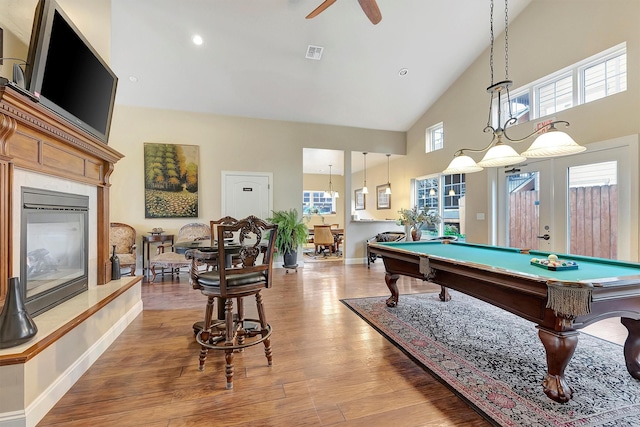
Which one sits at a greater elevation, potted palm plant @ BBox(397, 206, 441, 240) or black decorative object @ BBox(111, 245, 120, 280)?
potted palm plant @ BBox(397, 206, 441, 240)

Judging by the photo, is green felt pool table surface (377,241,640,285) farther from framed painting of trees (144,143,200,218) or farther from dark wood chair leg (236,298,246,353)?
framed painting of trees (144,143,200,218)

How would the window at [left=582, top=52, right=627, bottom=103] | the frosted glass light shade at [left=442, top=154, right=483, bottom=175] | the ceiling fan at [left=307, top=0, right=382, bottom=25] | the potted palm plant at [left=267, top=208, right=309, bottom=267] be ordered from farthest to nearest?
1. the potted palm plant at [left=267, top=208, right=309, bottom=267]
2. the window at [left=582, top=52, right=627, bottom=103]
3. the frosted glass light shade at [left=442, top=154, right=483, bottom=175]
4. the ceiling fan at [left=307, top=0, right=382, bottom=25]

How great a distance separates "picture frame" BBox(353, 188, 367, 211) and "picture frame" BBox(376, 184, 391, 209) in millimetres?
1162

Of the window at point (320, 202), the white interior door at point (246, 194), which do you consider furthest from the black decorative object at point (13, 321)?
the window at point (320, 202)

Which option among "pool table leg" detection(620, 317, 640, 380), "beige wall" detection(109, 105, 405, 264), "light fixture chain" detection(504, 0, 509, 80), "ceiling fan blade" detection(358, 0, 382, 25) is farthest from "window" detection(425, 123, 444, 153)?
"pool table leg" detection(620, 317, 640, 380)

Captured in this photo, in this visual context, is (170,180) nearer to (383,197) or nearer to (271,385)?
(271,385)

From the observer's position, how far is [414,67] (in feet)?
17.2

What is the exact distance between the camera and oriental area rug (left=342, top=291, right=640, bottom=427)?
1614 mm

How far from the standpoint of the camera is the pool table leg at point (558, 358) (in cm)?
168

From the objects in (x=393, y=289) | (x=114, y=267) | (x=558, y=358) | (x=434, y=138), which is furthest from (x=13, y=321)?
(x=434, y=138)

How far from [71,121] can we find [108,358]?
1.92m

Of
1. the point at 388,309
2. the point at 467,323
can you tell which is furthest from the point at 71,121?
the point at 467,323

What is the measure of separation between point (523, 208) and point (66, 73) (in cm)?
572

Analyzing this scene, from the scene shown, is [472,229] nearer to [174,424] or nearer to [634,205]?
[634,205]
